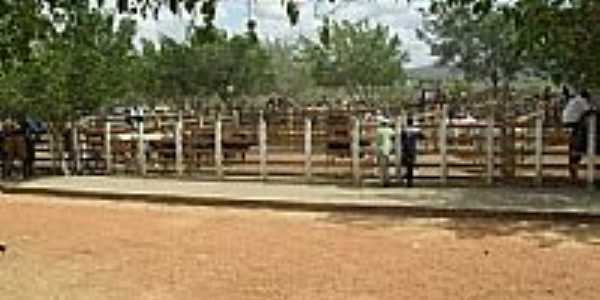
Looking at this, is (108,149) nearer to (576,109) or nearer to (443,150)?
(443,150)

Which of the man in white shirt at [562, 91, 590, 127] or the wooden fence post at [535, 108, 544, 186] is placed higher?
the man in white shirt at [562, 91, 590, 127]

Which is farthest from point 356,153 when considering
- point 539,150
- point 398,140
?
point 539,150

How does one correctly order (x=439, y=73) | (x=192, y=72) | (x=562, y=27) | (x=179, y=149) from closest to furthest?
(x=562, y=27) < (x=179, y=149) < (x=192, y=72) < (x=439, y=73)

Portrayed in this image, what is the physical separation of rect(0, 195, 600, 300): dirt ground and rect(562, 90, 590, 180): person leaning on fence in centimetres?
333

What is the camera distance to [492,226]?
15.5m

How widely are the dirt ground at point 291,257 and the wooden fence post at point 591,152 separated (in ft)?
9.32

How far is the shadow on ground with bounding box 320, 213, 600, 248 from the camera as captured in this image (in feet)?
46.6

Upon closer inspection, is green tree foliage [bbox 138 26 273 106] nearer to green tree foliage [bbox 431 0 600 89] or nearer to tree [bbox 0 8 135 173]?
tree [bbox 0 8 135 173]

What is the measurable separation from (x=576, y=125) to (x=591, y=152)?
2.60 feet

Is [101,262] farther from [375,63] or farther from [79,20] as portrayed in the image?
[375,63]

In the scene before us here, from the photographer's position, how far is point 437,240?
14.3 metres

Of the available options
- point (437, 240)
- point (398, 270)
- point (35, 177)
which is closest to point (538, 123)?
point (437, 240)

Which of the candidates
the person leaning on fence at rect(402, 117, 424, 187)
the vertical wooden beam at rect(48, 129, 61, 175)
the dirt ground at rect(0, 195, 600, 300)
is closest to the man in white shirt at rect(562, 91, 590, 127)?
the person leaning on fence at rect(402, 117, 424, 187)

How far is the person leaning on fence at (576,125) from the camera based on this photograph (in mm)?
18469
